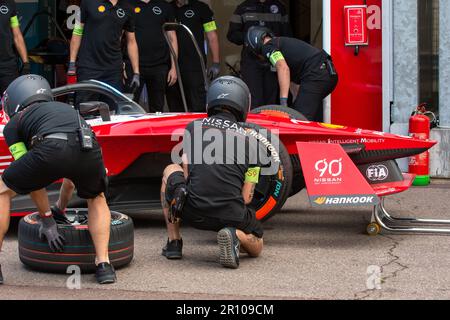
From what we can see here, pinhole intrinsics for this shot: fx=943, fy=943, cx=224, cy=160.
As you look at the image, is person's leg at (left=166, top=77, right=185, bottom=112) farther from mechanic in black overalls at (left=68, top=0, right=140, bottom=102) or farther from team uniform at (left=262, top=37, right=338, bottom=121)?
team uniform at (left=262, top=37, right=338, bottom=121)

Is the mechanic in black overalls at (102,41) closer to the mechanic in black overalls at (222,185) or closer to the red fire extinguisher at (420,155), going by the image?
the red fire extinguisher at (420,155)

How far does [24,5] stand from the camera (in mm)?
12586

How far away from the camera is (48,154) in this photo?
17.8 feet

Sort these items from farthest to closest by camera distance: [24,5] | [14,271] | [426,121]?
[24,5] → [426,121] → [14,271]

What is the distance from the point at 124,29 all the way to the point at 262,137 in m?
3.54

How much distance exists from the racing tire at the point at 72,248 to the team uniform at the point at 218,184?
1.43ft

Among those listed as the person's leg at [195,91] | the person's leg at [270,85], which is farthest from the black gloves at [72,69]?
the person's leg at [270,85]

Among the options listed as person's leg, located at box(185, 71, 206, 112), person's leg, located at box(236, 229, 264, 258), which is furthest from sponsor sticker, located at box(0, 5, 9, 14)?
person's leg, located at box(236, 229, 264, 258)

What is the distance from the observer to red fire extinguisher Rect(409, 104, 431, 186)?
9.12m

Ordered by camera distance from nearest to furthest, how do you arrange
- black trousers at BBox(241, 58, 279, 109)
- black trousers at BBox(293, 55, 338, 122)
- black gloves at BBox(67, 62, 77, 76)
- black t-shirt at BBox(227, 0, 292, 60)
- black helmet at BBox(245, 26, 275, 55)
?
black helmet at BBox(245, 26, 275, 55), black trousers at BBox(293, 55, 338, 122), black gloves at BBox(67, 62, 77, 76), black trousers at BBox(241, 58, 279, 109), black t-shirt at BBox(227, 0, 292, 60)

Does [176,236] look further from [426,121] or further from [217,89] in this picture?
[426,121]

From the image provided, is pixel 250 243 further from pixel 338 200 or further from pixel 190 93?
pixel 190 93

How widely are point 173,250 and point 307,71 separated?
338cm
